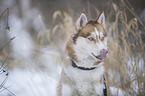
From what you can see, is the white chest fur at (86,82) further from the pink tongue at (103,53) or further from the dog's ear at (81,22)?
the dog's ear at (81,22)

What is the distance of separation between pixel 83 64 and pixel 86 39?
21 cm

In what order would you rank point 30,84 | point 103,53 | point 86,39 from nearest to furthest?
point 103,53 < point 86,39 < point 30,84

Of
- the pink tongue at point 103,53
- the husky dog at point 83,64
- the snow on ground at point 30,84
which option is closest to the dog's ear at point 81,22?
the husky dog at point 83,64

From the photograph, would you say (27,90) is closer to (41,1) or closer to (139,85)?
(139,85)

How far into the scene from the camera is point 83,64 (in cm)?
119

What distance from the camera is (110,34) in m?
2.05

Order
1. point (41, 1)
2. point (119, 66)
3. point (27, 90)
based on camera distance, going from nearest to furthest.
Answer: point (119, 66)
point (27, 90)
point (41, 1)

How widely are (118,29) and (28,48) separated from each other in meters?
2.99

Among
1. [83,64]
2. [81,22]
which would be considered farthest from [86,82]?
[81,22]

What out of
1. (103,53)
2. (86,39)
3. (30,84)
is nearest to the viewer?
(103,53)

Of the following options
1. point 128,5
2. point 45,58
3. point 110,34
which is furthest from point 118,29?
point 45,58

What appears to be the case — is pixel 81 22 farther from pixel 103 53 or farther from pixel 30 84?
pixel 30 84

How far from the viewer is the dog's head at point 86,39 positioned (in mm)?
1104

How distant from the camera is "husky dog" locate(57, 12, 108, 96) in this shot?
1142 mm
